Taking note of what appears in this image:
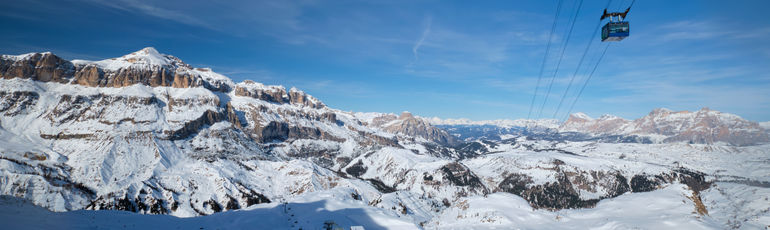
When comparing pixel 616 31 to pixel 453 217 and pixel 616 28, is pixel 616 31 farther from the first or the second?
pixel 453 217

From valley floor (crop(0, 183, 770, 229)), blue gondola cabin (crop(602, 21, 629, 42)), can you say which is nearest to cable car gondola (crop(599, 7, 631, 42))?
blue gondola cabin (crop(602, 21, 629, 42))

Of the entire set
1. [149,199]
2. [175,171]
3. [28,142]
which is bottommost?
[149,199]

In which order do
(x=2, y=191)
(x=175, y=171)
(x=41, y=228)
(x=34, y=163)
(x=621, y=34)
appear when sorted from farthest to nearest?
(x=175, y=171) → (x=34, y=163) → (x=2, y=191) → (x=621, y=34) → (x=41, y=228)

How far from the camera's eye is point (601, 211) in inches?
1299

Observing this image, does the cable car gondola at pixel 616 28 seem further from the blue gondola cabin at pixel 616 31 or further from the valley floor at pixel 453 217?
the valley floor at pixel 453 217

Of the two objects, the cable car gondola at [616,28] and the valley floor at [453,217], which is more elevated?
the cable car gondola at [616,28]

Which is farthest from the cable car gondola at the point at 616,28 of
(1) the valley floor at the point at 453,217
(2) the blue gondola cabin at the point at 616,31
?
(1) the valley floor at the point at 453,217

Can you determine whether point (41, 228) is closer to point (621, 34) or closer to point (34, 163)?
point (621, 34)

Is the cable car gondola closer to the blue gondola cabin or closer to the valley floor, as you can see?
the blue gondola cabin

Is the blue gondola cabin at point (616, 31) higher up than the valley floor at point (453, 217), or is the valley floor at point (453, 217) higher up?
the blue gondola cabin at point (616, 31)

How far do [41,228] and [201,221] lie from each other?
14.2 meters

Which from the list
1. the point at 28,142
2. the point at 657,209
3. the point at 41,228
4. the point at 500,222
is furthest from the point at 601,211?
the point at 28,142

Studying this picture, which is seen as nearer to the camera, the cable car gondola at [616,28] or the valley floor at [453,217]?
the valley floor at [453,217]

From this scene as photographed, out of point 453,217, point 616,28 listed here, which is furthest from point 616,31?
point 453,217
